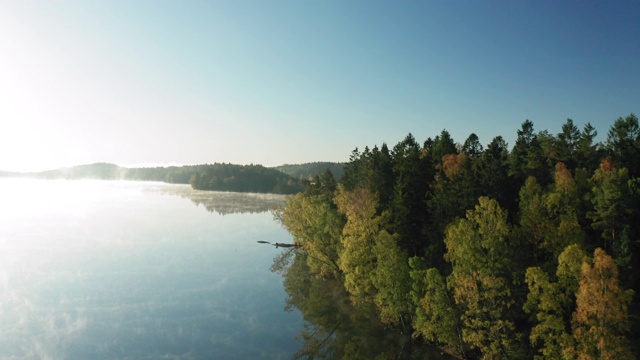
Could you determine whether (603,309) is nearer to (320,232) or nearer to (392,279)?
(392,279)

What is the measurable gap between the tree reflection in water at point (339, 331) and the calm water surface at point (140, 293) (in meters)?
2.05

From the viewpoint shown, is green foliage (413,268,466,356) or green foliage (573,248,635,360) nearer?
green foliage (573,248,635,360)

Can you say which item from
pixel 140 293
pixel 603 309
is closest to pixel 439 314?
pixel 603 309

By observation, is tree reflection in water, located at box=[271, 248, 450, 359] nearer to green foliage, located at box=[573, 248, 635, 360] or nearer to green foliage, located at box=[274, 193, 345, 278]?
→ green foliage, located at box=[274, 193, 345, 278]

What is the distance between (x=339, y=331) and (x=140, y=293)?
105ft

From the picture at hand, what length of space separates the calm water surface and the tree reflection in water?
205 cm

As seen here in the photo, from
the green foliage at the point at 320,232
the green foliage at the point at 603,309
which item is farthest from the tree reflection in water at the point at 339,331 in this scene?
the green foliage at the point at 603,309

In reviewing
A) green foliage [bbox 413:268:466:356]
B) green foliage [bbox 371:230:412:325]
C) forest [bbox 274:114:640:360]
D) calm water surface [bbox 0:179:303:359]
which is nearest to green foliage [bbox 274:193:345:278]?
forest [bbox 274:114:640:360]

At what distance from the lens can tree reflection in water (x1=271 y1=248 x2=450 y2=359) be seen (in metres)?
39.7

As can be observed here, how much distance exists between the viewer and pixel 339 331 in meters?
45.4

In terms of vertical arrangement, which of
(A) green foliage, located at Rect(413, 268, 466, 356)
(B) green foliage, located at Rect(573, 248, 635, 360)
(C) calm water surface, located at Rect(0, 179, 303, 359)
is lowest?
(C) calm water surface, located at Rect(0, 179, 303, 359)

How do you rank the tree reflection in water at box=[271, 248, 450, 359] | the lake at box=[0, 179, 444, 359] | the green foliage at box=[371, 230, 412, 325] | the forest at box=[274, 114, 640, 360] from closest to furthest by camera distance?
the forest at box=[274, 114, 640, 360], the tree reflection in water at box=[271, 248, 450, 359], the lake at box=[0, 179, 444, 359], the green foliage at box=[371, 230, 412, 325]

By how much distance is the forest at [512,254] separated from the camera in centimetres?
2906

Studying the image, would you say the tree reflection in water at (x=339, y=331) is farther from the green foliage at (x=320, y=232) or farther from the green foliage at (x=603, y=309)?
the green foliage at (x=603, y=309)
